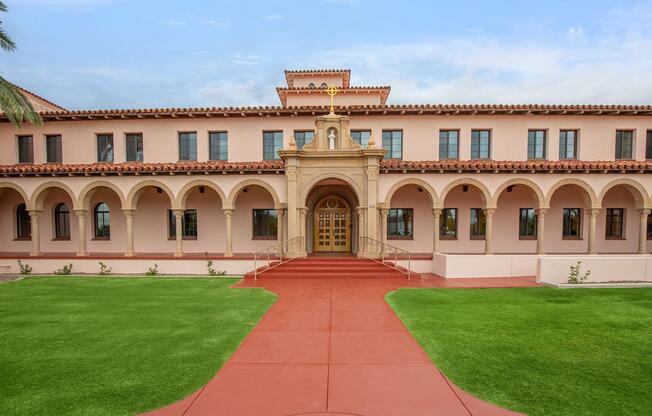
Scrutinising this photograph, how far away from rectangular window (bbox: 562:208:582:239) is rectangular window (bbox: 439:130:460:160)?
25.6 ft

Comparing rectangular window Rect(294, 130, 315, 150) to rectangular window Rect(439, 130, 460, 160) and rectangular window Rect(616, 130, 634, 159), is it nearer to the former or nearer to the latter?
rectangular window Rect(439, 130, 460, 160)

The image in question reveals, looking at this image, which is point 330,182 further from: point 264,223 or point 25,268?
point 25,268

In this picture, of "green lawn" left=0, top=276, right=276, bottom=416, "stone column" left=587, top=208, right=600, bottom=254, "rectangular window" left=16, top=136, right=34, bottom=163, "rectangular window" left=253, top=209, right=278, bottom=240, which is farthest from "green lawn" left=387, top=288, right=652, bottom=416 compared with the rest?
"rectangular window" left=16, top=136, right=34, bottom=163

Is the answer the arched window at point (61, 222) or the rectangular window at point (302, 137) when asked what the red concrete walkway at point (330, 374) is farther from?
the arched window at point (61, 222)

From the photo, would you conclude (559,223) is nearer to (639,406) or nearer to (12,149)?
(639,406)

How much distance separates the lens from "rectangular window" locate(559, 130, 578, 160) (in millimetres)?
19641

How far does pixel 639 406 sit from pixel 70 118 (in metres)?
26.5

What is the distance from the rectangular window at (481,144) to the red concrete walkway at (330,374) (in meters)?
14.2

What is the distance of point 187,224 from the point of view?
798 inches

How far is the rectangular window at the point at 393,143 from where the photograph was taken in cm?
1983

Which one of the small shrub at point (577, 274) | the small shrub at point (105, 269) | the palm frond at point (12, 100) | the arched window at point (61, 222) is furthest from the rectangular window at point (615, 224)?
the arched window at point (61, 222)

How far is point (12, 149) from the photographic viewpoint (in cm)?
2012

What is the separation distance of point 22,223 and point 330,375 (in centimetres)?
2450

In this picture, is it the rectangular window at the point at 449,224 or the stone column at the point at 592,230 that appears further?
the rectangular window at the point at 449,224
